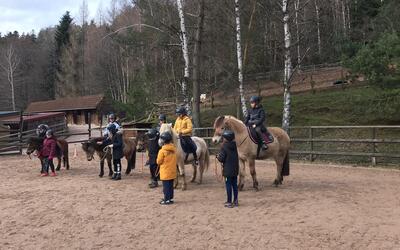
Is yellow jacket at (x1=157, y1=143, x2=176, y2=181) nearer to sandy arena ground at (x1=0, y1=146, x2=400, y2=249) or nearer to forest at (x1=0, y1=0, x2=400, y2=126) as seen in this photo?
sandy arena ground at (x1=0, y1=146, x2=400, y2=249)

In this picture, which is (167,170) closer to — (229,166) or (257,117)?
(229,166)

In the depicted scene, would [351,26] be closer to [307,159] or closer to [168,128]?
[307,159]

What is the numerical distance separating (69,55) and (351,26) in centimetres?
4020

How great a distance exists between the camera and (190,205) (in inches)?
348

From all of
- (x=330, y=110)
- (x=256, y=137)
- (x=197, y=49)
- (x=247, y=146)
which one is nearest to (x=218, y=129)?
(x=247, y=146)

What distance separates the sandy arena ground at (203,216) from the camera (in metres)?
6.53

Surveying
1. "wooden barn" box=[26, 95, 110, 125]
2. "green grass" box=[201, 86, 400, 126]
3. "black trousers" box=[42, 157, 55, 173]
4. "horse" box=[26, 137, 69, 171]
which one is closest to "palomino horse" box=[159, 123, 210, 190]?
"black trousers" box=[42, 157, 55, 173]

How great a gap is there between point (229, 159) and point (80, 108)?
48.2 metres

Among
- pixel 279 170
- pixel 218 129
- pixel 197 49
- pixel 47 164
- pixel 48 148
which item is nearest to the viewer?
pixel 218 129

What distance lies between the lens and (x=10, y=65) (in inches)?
2498

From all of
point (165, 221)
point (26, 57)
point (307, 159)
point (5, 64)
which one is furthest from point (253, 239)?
point (26, 57)

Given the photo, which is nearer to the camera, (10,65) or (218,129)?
(218,129)

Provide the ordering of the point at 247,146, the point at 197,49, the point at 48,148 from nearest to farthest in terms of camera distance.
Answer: the point at 247,146 < the point at 48,148 < the point at 197,49

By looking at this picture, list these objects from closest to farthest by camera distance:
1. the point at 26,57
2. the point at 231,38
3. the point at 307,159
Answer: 1. the point at 307,159
2. the point at 231,38
3. the point at 26,57
